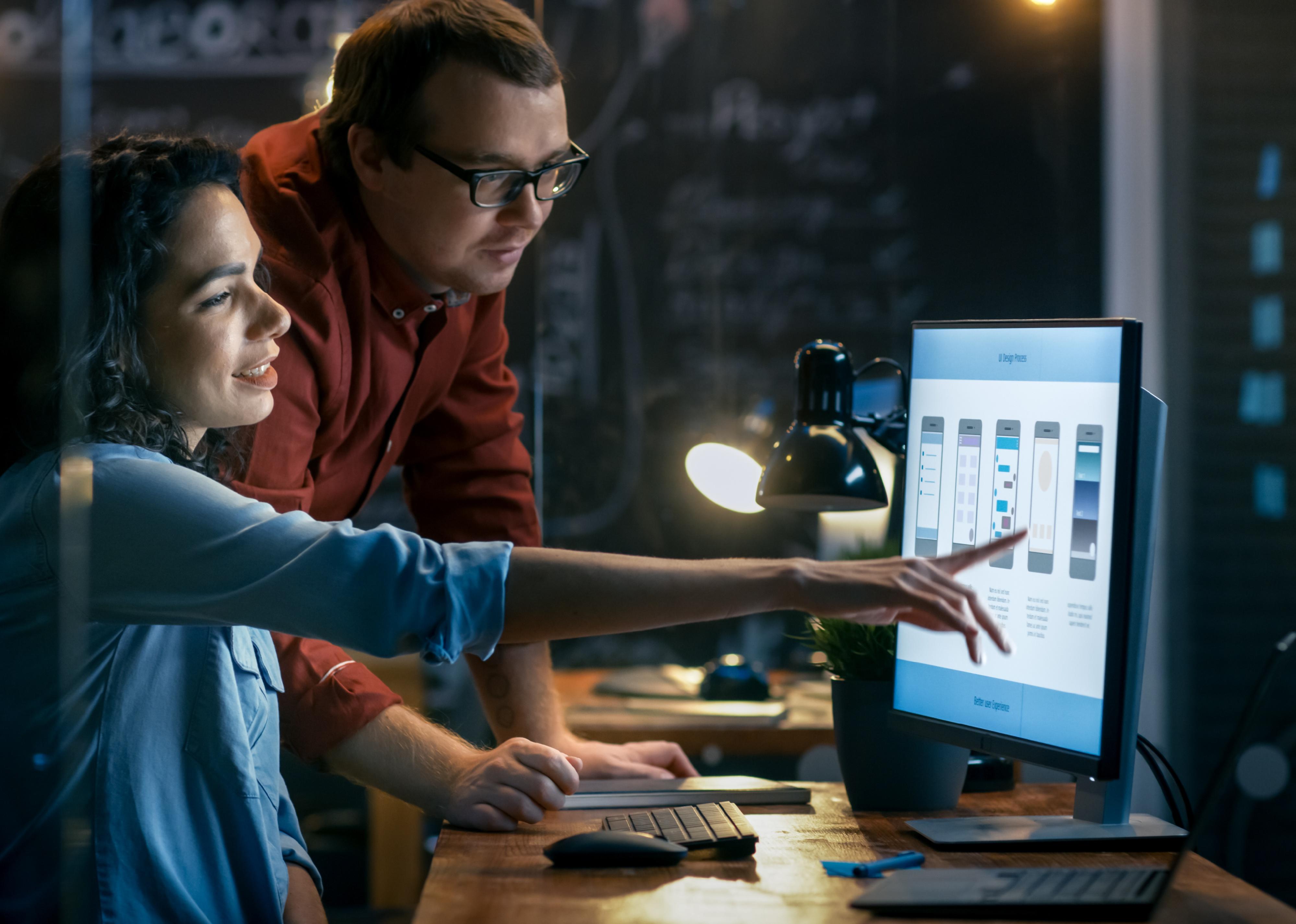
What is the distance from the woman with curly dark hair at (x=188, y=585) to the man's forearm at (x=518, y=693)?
29cm

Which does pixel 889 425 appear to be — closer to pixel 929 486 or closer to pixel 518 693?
pixel 929 486

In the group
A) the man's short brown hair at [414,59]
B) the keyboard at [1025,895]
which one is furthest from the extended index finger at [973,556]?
the man's short brown hair at [414,59]

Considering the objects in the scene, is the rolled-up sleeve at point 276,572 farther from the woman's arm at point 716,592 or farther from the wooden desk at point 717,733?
the wooden desk at point 717,733

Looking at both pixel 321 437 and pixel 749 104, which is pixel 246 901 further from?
pixel 749 104

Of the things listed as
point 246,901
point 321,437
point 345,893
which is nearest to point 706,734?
point 321,437

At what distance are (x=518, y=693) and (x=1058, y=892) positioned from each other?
76 centimetres

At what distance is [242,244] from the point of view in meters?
1.04

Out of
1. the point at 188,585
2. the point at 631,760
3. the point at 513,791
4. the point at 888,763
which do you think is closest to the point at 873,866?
the point at 888,763

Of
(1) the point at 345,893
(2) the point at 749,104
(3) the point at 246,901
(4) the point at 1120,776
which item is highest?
(2) the point at 749,104

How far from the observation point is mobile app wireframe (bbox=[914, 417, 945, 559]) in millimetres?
1074

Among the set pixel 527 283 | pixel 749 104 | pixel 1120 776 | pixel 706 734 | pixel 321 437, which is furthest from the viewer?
pixel 749 104

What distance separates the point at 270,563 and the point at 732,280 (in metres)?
1.82

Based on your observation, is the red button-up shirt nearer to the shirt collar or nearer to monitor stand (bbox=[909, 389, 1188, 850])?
the shirt collar

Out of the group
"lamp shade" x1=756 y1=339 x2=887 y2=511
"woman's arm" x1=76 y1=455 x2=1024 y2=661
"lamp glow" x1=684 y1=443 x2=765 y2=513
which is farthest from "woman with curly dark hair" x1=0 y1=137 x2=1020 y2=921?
"lamp glow" x1=684 y1=443 x2=765 y2=513
